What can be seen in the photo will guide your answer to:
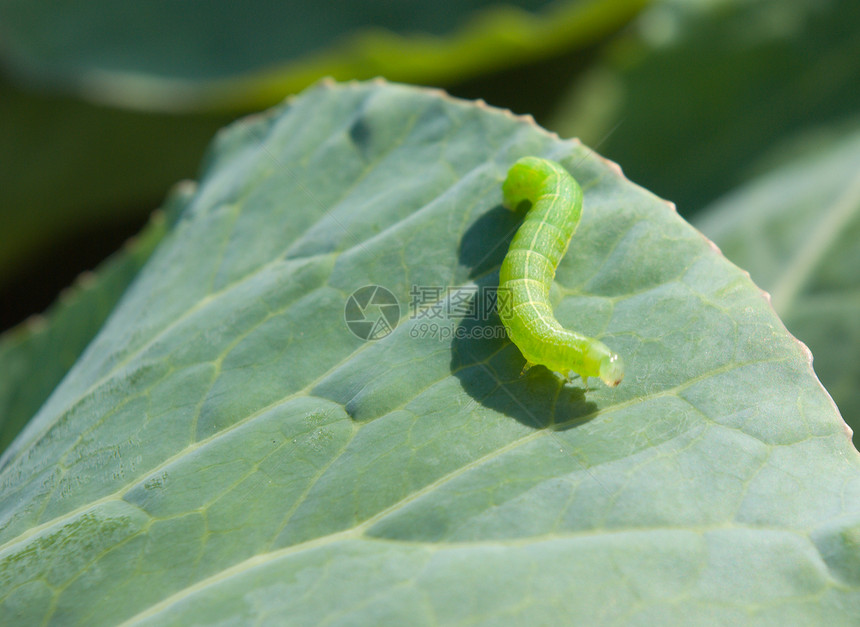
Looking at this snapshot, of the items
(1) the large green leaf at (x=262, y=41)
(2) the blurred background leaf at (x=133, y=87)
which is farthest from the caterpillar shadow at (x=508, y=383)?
(2) the blurred background leaf at (x=133, y=87)

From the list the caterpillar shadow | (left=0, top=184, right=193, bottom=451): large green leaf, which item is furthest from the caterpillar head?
(left=0, top=184, right=193, bottom=451): large green leaf

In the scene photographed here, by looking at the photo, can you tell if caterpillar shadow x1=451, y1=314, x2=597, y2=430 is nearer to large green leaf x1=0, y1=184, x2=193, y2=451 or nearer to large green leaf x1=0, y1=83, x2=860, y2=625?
large green leaf x1=0, y1=83, x2=860, y2=625

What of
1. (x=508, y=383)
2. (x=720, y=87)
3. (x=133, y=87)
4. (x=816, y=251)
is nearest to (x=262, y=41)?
(x=133, y=87)

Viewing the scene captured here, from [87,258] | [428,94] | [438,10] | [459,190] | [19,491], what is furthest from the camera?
[438,10]

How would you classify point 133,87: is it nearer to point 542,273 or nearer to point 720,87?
point 720,87

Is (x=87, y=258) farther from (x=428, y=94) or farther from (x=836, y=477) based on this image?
(x=836, y=477)

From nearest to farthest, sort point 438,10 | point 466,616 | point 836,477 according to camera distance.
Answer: point 466,616, point 836,477, point 438,10

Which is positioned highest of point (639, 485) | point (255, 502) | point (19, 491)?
point (19, 491)

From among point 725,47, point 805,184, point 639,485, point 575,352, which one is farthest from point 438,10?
point 639,485
